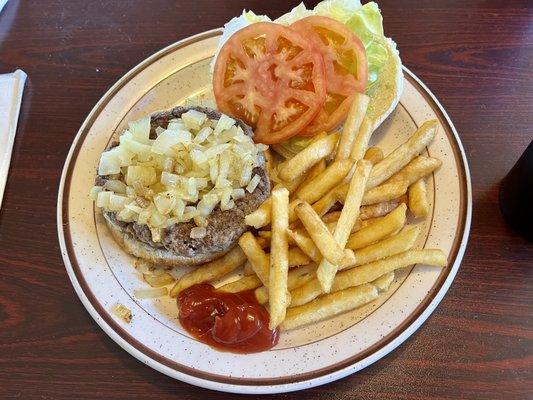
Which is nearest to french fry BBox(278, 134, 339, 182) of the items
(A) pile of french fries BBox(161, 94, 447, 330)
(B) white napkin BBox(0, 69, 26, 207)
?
(A) pile of french fries BBox(161, 94, 447, 330)

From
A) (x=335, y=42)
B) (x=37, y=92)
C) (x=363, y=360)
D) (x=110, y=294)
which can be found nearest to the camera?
(x=363, y=360)

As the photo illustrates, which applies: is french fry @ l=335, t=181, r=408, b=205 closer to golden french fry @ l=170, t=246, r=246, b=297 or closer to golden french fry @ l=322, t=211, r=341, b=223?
golden french fry @ l=322, t=211, r=341, b=223

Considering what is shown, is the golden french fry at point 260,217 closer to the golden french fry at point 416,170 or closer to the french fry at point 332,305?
the french fry at point 332,305

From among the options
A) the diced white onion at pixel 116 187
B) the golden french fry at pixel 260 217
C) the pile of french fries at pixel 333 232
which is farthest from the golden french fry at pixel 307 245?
the diced white onion at pixel 116 187

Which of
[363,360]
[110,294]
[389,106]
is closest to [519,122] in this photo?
[389,106]

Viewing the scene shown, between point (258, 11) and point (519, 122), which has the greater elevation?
point (258, 11)

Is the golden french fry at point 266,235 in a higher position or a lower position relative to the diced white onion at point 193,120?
lower

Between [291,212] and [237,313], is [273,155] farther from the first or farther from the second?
[237,313]

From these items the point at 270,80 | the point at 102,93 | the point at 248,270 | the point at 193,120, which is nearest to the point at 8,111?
the point at 102,93
